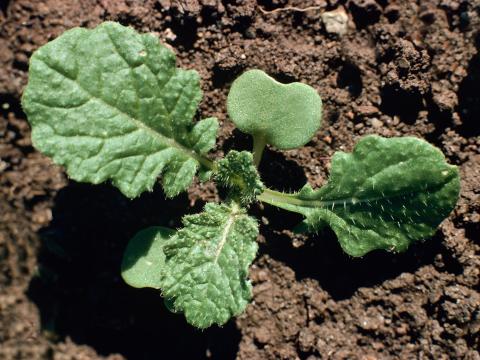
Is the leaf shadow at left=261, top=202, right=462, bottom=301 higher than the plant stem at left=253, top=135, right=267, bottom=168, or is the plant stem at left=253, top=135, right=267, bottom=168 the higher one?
the plant stem at left=253, top=135, right=267, bottom=168

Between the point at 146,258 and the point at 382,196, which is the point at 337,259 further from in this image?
the point at 146,258

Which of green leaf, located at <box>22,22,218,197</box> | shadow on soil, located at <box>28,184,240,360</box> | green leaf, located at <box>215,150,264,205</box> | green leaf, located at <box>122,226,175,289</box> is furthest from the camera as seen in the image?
shadow on soil, located at <box>28,184,240,360</box>

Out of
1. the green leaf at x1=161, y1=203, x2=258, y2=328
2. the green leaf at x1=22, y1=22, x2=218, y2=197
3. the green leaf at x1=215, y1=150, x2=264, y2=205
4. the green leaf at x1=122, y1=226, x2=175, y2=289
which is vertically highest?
the green leaf at x1=22, y1=22, x2=218, y2=197

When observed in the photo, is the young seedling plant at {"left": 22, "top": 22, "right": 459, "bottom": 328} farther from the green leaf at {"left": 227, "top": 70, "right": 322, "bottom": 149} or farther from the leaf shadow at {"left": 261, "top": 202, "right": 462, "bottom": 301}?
the leaf shadow at {"left": 261, "top": 202, "right": 462, "bottom": 301}

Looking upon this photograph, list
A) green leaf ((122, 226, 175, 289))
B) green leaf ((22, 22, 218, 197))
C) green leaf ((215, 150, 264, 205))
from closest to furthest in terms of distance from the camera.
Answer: green leaf ((22, 22, 218, 197))
green leaf ((215, 150, 264, 205))
green leaf ((122, 226, 175, 289))

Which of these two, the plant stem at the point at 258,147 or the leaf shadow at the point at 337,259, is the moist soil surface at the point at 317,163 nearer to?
the leaf shadow at the point at 337,259

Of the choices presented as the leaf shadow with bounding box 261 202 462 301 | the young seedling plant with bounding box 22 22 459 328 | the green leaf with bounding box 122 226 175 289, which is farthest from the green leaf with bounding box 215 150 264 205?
the green leaf with bounding box 122 226 175 289
